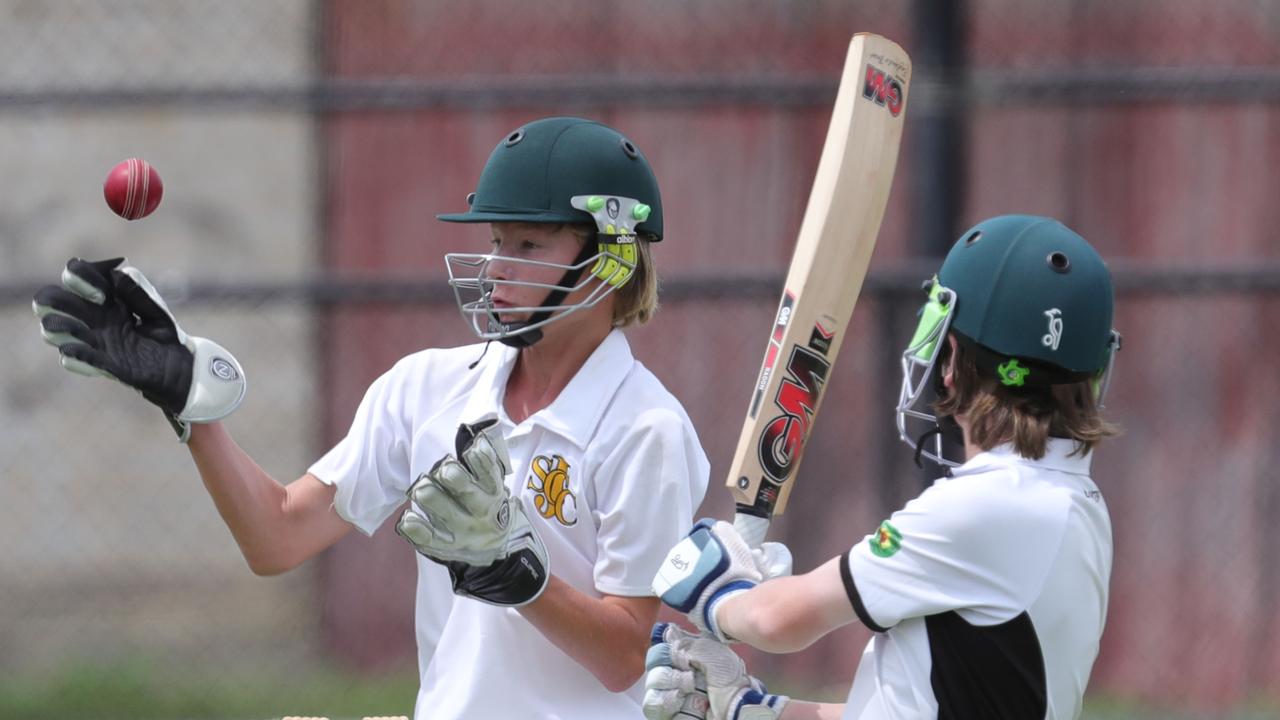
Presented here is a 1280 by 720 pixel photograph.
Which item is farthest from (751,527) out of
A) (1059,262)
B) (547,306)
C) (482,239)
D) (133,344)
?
(482,239)

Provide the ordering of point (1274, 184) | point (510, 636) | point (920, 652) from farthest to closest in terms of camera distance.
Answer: point (1274, 184) < point (510, 636) < point (920, 652)

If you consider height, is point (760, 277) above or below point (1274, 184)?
below

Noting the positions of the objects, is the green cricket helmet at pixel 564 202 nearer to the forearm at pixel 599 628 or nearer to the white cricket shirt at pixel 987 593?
the forearm at pixel 599 628

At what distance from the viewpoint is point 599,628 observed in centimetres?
258

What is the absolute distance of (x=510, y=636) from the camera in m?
2.66

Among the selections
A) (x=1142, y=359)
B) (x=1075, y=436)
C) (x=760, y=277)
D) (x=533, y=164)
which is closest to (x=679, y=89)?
(x=760, y=277)

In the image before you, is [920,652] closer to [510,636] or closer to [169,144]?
[510,636]

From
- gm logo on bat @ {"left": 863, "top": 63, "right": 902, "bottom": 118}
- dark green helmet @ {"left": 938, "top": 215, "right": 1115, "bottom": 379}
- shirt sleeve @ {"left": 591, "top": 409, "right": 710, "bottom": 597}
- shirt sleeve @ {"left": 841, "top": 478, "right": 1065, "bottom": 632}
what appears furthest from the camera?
A: gm logo on bat @ {"left": 863, "top": 63, "right": 902, "bottom": 118}

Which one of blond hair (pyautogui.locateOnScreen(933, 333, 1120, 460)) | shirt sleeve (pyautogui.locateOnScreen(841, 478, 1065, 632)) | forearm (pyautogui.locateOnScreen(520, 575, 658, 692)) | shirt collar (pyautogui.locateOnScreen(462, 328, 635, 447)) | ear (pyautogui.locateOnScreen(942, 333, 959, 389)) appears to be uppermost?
ear (pyautogui.locateOnScreen(942, 333, 959, 389))

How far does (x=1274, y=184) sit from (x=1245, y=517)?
1.17 m

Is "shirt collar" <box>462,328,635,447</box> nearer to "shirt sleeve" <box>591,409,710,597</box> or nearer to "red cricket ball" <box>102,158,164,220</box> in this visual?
"shirt sleeve" <box>591,409,710,597</box>

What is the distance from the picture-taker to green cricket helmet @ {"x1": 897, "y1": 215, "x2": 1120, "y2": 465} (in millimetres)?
2369

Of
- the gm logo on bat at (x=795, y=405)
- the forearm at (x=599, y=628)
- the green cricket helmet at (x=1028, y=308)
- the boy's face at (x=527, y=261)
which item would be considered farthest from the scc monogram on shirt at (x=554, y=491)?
the green cricket helmet at (x=1028, y=308)

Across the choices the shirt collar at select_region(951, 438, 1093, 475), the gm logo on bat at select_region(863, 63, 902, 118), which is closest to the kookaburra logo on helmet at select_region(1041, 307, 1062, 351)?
the shirt collar at select_region(951, 438, 1093, 475)
